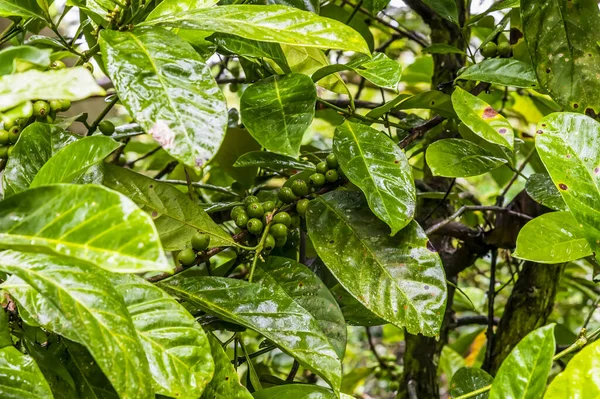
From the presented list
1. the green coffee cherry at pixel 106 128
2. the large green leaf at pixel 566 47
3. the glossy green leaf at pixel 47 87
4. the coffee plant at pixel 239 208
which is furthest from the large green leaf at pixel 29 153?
the large green leaf at pixel 566 47

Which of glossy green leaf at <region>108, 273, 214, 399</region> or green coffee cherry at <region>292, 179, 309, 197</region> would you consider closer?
glossy green leaf at <region>108, 273, 214, 399</region>

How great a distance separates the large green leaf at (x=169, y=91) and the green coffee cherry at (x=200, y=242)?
0.19 m

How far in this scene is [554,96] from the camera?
64 centimetres

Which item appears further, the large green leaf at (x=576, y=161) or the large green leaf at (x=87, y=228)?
the large green leaf at (x=576, y=161)

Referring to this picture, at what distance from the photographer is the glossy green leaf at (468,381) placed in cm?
72

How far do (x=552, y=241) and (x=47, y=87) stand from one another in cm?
48

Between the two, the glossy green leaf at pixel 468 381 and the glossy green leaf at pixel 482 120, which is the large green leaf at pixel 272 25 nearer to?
the glossy green leaf at pixel 482 120

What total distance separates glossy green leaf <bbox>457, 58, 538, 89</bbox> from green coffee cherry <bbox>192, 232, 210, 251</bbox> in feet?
1.18

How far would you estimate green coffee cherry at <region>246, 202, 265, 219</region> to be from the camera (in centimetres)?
63

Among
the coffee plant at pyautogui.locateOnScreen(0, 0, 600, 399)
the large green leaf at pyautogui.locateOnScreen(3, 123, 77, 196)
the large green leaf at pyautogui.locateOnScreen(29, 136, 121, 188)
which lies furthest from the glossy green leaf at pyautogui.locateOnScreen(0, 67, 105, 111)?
the large green leaf at pyautogui.locateOnScreen(3, 123, 77, 196)

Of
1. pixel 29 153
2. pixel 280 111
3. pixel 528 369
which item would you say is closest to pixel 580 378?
→ pixel 528 369

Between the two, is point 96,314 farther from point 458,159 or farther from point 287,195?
point 458,159

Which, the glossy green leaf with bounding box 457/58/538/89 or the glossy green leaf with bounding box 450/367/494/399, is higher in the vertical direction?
the glossy green leaf with bounding box 457/58/538/89

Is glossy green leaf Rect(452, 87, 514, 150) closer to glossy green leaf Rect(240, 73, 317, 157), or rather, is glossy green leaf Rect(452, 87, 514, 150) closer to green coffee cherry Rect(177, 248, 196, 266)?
glossy green leaf Rect(240, 73, 317, 157)
